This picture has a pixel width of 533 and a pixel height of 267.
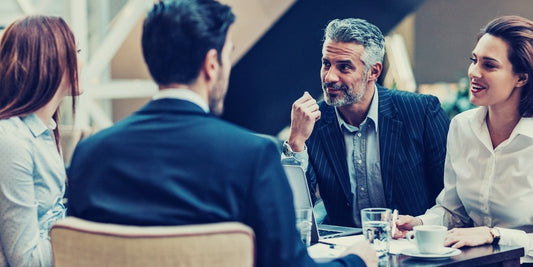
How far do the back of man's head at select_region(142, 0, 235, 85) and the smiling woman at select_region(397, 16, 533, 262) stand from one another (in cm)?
109

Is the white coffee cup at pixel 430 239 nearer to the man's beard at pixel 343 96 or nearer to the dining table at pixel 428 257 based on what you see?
the dining table at pixel 428 257

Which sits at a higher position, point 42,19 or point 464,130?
point 42,19

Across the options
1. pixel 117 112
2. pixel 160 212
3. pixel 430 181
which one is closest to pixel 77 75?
pixel 160 212

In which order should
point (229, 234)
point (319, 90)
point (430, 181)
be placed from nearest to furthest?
point (229, 234) → point (430, 181) → point (319, 90)

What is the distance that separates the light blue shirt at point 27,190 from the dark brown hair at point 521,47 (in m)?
1.46

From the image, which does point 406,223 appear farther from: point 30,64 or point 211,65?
point 30,64

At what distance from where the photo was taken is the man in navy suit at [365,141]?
2.79m

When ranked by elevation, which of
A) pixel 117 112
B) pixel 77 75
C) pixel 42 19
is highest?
pixel 42 19

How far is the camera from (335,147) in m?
2.83

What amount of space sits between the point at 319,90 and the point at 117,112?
2.80 meters

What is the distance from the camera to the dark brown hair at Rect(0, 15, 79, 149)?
6.46ft

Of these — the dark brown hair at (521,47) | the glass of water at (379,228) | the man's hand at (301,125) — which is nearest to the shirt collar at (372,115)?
the man's hand at (301,125)

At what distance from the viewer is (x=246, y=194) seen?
4.35 ft

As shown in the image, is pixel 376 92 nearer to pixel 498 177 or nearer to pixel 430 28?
pixel 498 177
